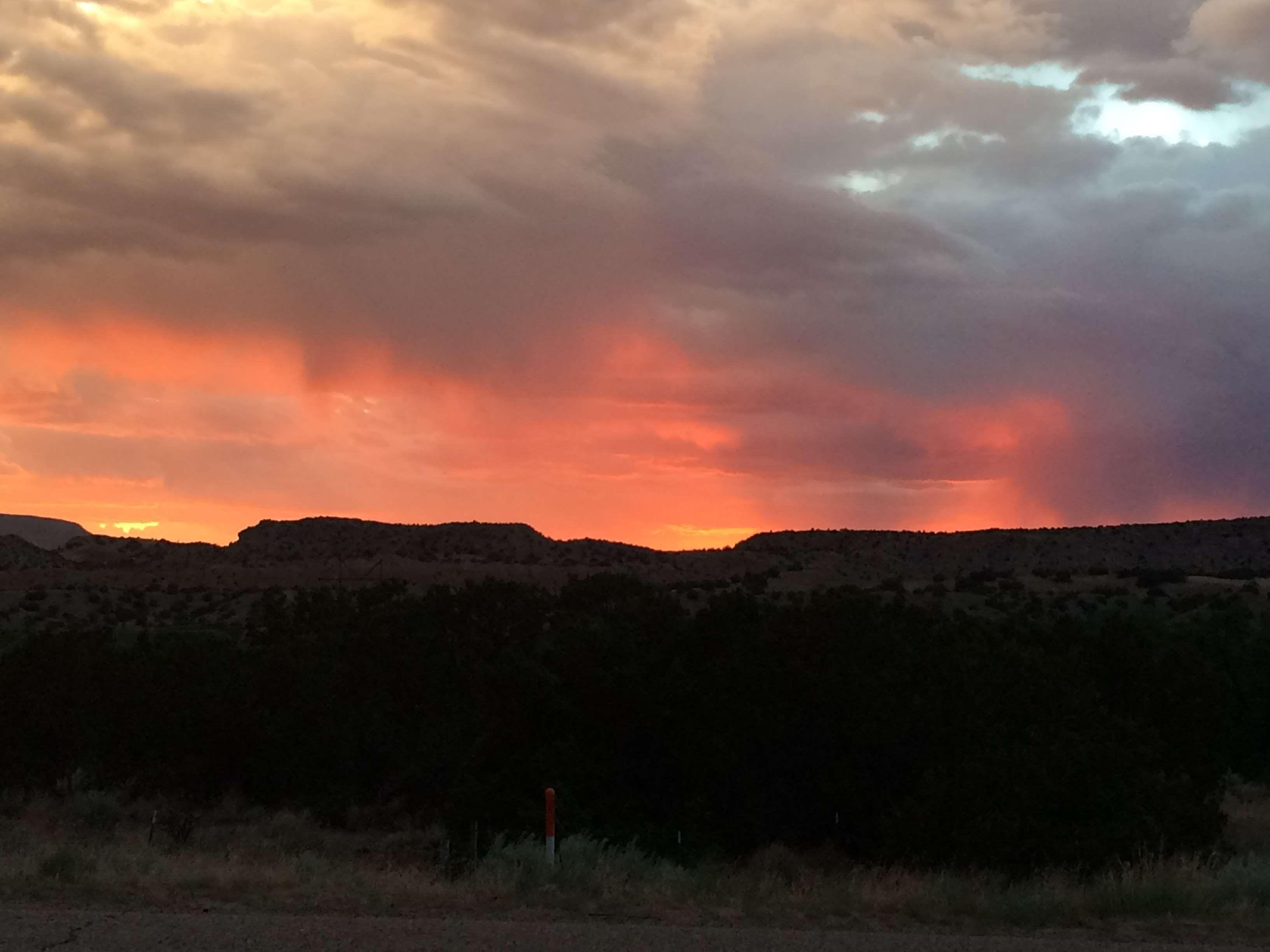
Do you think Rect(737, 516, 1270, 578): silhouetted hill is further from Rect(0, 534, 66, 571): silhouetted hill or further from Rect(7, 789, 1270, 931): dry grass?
Rect(7, 789, 1270, 931): dry grass

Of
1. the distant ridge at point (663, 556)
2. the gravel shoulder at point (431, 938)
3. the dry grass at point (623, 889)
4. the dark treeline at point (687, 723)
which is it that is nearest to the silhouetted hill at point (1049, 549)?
the distant ridge at point (663, 556)

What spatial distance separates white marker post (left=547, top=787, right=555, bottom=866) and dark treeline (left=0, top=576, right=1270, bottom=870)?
232 inches

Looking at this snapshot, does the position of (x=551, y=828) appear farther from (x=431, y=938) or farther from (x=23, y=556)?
(x=23, y=556)

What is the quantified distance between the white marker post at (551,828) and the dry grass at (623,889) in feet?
0.58

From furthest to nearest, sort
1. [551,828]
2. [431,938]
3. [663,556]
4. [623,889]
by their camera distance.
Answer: [663,556]
[551,828]
[623,889]
[431,938]

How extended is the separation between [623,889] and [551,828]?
137 cm

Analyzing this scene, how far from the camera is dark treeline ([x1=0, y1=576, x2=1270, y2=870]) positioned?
1992 cm

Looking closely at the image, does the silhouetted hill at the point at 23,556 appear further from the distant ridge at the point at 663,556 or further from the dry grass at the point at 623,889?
the dry grass at the point at 623,889

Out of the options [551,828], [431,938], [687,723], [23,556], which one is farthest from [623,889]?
[23,556]

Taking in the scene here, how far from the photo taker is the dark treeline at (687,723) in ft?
65.4

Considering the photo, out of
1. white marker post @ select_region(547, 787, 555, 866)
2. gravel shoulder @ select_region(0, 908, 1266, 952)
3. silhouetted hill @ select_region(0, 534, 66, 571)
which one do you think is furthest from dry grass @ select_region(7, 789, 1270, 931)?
silhouetted hill @ select_region(0, 534, 66, 571)

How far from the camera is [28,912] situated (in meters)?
11.1

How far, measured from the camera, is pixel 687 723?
23.0 meters

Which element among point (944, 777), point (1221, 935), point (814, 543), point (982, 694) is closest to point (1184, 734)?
point (982, 694)
